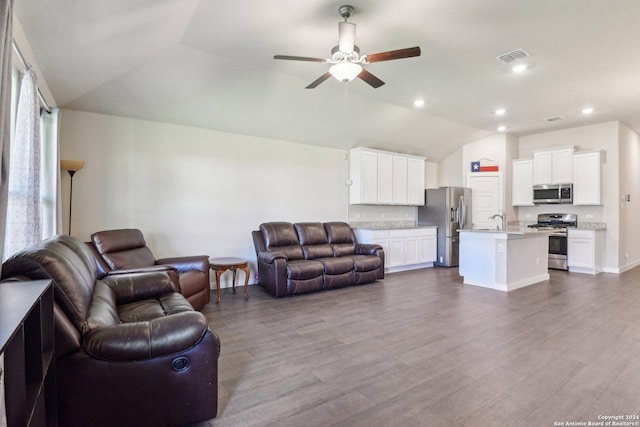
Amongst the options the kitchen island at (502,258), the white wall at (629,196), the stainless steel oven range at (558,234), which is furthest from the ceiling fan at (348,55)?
the white wall at (629,196)

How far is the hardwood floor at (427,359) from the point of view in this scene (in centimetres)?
194

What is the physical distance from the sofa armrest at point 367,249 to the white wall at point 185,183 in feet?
3.12

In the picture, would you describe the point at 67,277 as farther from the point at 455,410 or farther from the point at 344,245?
the point at 344,245

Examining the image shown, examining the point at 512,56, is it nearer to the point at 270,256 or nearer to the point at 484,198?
the point at 270,256

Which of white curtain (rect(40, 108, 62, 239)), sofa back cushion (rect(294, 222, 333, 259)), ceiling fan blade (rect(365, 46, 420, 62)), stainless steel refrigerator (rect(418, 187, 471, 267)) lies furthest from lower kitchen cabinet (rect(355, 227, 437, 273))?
white curtain (rect(40, 108, 62, 239))

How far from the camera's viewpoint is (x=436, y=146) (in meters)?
7.37

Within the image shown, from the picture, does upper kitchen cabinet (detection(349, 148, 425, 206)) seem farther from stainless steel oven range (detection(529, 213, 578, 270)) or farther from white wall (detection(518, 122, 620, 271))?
white wall (detection(518, 122, 620, 271))

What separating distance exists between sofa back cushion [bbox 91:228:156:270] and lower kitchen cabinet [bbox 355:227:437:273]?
12.4 feet

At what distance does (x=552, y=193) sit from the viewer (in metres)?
6.77

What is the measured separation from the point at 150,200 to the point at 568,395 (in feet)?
16.0

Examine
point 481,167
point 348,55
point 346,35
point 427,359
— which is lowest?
point 427,359

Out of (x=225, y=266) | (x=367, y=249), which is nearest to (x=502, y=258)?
(x=367, y=249)

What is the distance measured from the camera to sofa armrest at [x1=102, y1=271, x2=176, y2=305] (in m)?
2.70

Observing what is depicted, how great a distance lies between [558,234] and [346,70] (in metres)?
6.09
